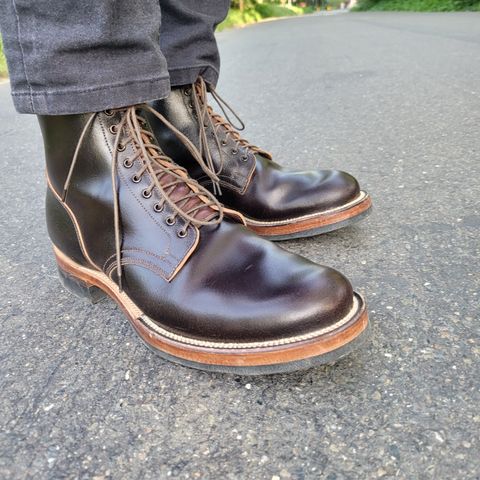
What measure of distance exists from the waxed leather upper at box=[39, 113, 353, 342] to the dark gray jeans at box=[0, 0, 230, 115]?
5cm

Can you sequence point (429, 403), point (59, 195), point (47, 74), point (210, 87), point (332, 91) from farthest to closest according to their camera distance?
Result: point (332, 91) < point (210, 87) < point (59, 195) < point (47, 74) < point (429, 403)

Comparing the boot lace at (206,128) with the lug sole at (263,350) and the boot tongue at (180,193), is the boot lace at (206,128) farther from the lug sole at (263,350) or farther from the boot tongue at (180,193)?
the lug sole at (263,350)

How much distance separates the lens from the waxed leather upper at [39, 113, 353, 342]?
2.40ft

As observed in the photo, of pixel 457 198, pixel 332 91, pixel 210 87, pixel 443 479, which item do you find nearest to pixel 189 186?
pixel 210 87

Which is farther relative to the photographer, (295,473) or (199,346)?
(199,346)

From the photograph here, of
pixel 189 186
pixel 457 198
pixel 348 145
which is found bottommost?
pixel 348 145

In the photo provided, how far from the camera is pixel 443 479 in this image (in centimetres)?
57

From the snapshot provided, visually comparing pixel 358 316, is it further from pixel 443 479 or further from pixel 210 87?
pixel 210 87

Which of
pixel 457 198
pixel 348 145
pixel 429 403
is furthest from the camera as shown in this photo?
pixel 348 145

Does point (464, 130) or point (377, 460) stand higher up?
point (377, 460)

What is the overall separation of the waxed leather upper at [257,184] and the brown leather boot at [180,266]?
0.19 metres

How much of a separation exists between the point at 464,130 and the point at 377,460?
65.6 inches

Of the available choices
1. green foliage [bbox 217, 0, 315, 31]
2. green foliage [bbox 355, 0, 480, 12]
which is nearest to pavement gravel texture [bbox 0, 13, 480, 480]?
green foliage [bbox 355, 0, 480, 12]

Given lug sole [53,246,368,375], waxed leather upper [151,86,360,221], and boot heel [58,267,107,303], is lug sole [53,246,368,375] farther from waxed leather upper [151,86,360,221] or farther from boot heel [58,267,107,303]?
waxed leather upper [151,86,360,221]
